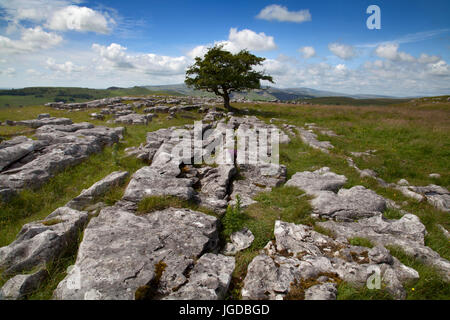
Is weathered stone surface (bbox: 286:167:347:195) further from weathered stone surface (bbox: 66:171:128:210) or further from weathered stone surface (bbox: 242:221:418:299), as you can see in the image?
weathered stone surface (bbox: 66:171:128:210)

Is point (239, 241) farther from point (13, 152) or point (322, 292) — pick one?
point (13, 152)

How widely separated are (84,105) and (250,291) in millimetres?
54907

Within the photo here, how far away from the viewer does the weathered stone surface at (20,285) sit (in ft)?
15.8

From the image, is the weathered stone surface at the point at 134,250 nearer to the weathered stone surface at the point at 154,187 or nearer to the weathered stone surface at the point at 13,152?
the weathered stone surface at the point at 154,187

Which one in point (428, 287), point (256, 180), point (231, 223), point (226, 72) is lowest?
point (428, 287)

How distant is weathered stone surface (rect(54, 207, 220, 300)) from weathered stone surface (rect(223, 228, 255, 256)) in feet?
1.65

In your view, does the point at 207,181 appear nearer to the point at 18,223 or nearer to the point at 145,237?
the point at 145,237

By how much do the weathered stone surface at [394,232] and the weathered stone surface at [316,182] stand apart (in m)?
2.46

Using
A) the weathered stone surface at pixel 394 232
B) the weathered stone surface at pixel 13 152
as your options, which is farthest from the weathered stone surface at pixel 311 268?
the weathered stone surface at pixel 13 152

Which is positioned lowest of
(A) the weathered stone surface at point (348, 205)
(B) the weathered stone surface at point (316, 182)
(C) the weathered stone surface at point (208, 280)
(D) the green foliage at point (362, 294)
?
(D) the green foliage at point (362, 294)

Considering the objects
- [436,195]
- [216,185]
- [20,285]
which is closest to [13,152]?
[20,285]

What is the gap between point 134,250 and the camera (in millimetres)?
5906

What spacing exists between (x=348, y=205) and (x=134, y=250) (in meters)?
8.45
